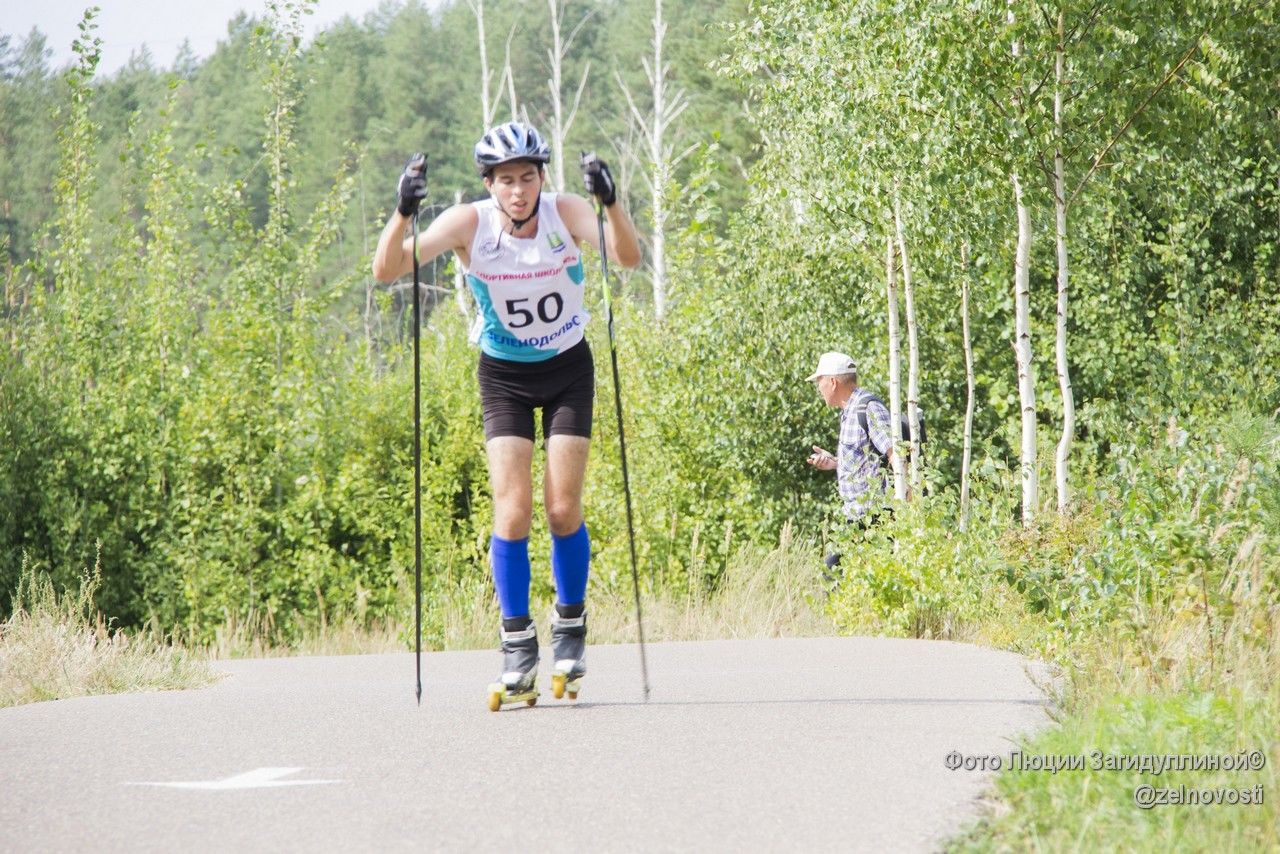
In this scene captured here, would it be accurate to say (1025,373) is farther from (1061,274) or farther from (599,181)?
(599,181)

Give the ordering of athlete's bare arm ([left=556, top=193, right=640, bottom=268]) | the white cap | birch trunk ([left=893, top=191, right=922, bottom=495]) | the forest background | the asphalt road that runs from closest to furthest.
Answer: the asphalt road → athlete's bare arm ([left=556, top=193, right=640, bottom=268]) → the forest background → birch trunk ([left=893, top=191, right=922, bottom=495]) → the white cap

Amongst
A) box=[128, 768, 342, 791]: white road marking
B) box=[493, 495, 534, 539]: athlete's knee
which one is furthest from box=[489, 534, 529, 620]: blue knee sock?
box=[128, 768, 342, 791]: white road marking

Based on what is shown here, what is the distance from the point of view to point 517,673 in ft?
21.9

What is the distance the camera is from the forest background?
10953 mm

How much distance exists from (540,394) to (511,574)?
801 mm

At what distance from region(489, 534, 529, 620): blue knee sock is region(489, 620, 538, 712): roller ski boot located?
0.46 ft

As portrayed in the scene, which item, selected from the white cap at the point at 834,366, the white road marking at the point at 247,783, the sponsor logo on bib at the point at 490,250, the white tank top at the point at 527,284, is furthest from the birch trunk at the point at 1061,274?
the white road marking at the point at 247,783

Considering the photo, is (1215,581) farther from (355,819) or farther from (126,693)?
(126,693)

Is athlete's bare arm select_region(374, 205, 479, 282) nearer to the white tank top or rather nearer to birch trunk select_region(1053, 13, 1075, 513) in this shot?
the white tank top

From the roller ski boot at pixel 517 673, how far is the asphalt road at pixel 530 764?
9 centimetres

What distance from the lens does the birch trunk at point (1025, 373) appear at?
10969 millimetres

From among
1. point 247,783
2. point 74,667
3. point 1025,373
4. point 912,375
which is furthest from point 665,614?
point 247,783

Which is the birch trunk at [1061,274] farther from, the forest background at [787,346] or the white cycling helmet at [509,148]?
the white cycling helmet at [509,148]

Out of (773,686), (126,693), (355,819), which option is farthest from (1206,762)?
Result: (126,693)
